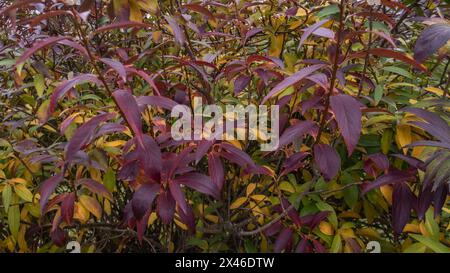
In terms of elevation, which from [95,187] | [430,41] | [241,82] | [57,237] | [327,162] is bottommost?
[57,237]

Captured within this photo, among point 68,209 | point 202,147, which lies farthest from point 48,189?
point 202,147

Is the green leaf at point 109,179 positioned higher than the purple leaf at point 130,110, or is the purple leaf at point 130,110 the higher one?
the purple leaf at point 130,110

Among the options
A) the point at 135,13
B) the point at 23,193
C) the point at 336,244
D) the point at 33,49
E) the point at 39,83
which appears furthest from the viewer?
the point at 39,83

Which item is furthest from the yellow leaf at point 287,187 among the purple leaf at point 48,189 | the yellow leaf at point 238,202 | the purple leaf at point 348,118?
the purple leaf at point 48,189

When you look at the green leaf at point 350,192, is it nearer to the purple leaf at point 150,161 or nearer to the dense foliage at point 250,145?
the dense foliage at point 250,145

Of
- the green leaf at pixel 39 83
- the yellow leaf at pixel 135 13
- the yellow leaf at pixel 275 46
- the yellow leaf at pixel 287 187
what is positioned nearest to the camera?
the yellow leaf at pixel 135 13

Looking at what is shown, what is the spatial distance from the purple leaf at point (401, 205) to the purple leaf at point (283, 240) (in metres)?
0.33

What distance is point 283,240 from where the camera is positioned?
4.48 ft

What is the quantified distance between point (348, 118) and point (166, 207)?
1.75 feet

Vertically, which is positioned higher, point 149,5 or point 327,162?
point 149,5

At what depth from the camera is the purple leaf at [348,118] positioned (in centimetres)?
98

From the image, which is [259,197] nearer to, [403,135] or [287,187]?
[287,187]
